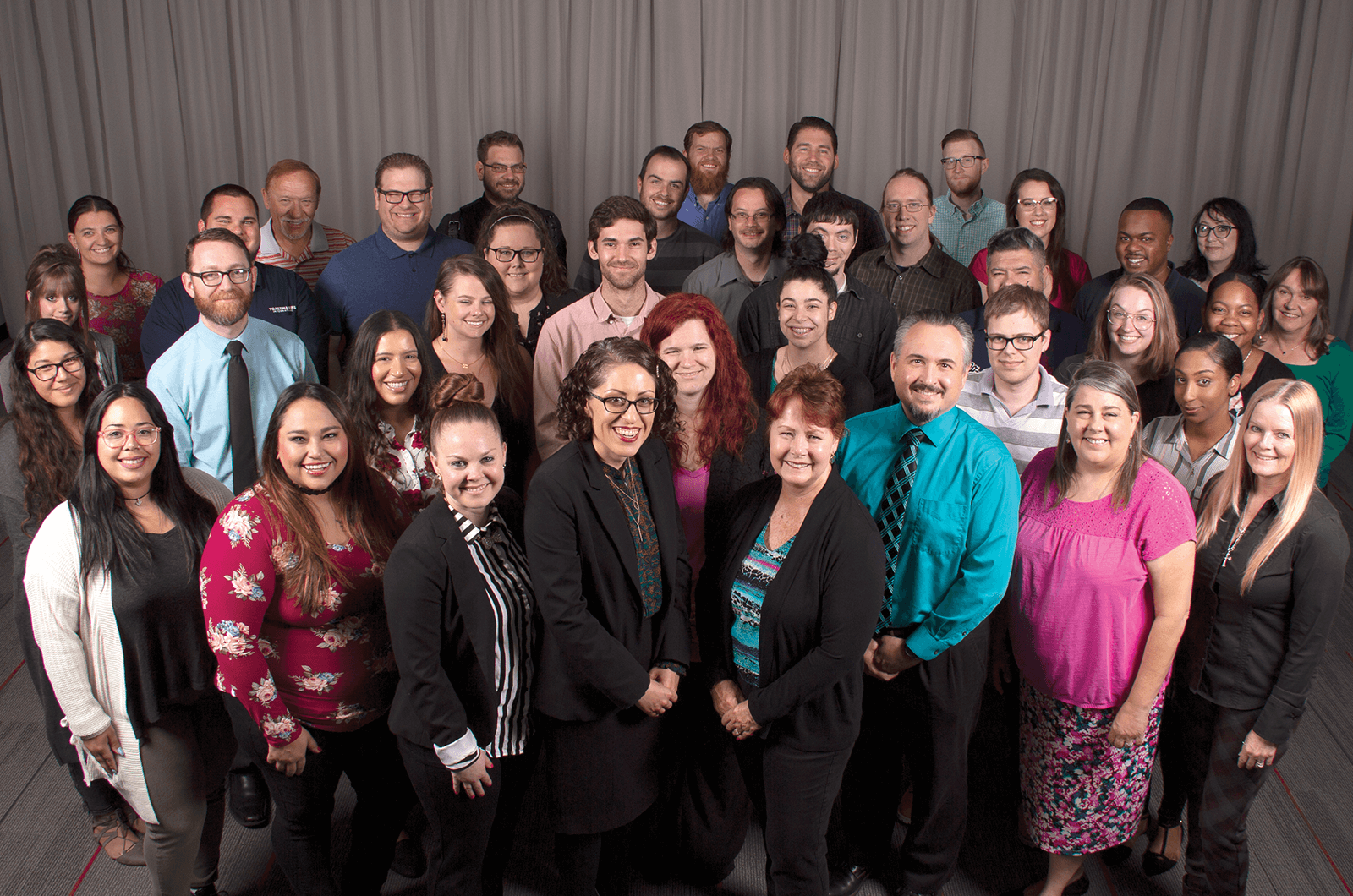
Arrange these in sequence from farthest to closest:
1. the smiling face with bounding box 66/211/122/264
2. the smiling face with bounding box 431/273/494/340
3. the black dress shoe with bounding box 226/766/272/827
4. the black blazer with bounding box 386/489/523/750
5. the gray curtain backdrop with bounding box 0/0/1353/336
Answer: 1. the gray curtain backdrop with bounding box 0/0/1353/336
2. the smiling face with bounding box 66/211/122/264
3. the smiling face with bounding box 431/273/494/340
4. the black dress shoe with bounding box 226/766/272/827
5. the black blazer with bounding box 386/489/523/750

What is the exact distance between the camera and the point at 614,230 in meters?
3.38

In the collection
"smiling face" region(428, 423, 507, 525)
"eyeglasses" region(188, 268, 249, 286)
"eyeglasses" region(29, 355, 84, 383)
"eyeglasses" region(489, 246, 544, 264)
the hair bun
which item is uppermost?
"eyeglasses" region(489, 246, 544, 264)

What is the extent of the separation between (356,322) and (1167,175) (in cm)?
536

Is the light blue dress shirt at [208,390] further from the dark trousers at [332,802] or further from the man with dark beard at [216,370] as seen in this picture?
the dark trousers at [332,802]

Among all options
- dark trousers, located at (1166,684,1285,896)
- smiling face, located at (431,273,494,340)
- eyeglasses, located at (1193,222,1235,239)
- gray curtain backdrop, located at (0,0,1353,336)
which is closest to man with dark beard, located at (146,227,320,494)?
smiling face, located at (431,273,494,340)

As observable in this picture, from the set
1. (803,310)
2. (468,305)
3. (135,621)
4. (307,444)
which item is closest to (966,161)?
(803,310)

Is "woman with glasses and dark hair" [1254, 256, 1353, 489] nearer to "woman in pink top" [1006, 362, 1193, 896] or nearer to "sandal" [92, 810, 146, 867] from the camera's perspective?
"woman in pink top" [1006, 362, 1193, 896]

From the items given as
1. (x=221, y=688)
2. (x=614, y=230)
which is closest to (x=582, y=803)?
(x=221, y=688)

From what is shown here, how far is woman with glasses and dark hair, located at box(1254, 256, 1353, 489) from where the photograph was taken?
3.81 meters

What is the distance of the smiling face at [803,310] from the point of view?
9.81 feet

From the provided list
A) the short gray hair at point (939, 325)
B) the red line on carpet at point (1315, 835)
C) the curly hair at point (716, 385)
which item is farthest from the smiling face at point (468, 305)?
the red line on carpet at point (1315, 835)

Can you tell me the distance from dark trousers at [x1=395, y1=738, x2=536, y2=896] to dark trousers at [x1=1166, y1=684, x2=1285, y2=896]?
71.1 inches

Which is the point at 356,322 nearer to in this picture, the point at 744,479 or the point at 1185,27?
the point at 744,479

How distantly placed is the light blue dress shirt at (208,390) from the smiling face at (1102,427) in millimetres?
2339
